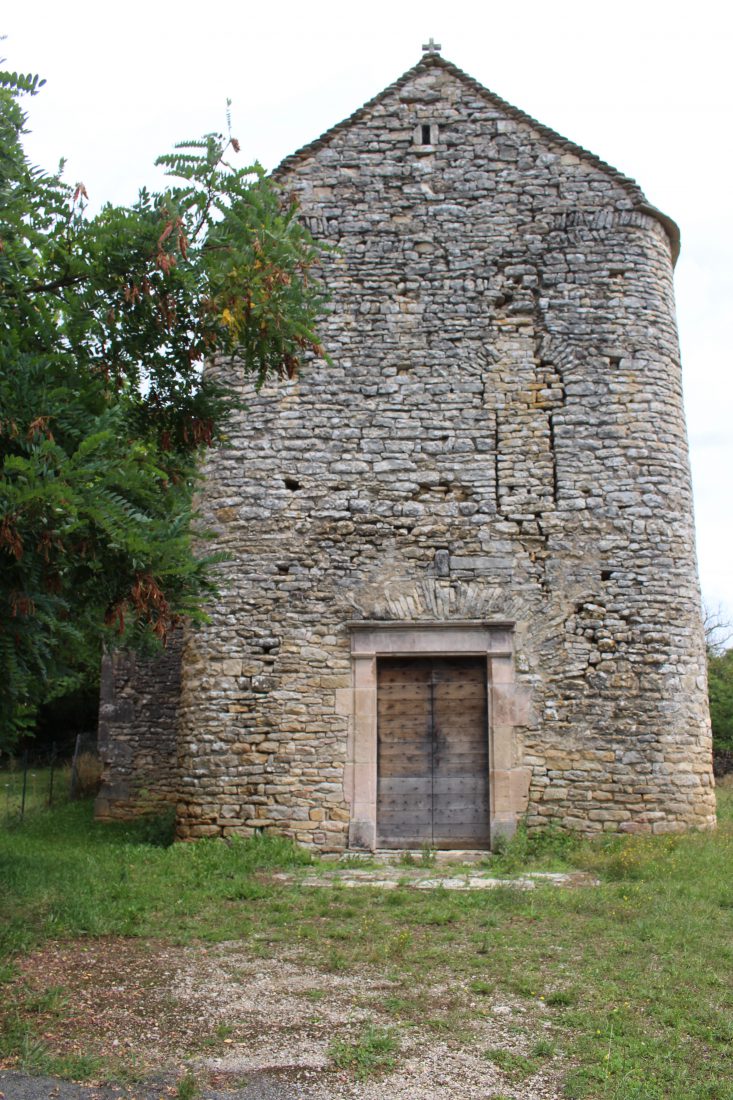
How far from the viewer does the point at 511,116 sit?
10523 mm

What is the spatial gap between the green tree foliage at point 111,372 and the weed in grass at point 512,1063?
8.44ft

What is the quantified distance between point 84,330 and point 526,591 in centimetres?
548

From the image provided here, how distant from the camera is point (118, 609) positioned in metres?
5.07

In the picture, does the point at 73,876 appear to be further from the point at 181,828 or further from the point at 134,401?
the point at 134,401

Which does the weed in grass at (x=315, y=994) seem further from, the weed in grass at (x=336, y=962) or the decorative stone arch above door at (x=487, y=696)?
the decorative stone arch above door at (x=487, y=696)

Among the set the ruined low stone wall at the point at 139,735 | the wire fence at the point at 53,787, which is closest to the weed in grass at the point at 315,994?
the ruined low stone wall at the point at 139,735

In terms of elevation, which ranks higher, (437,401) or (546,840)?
(437,401)

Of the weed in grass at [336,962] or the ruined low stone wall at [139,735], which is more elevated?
the ruined low stone wall at [139,735]

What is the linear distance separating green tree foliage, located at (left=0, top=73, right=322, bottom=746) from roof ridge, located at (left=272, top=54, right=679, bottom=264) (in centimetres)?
495

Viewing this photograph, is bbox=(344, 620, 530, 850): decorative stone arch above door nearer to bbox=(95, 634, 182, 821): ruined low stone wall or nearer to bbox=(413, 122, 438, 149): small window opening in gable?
bbox=(95, 634, 182, 821): ruined low stone wall

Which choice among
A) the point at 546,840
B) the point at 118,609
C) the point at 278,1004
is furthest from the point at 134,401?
the point at 546,840

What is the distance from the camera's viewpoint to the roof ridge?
409 inches

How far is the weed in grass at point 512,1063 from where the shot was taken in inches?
171

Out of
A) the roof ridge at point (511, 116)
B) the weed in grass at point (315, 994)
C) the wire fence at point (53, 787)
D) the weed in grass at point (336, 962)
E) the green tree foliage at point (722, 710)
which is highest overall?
the roof ridge at point (511, 116)
